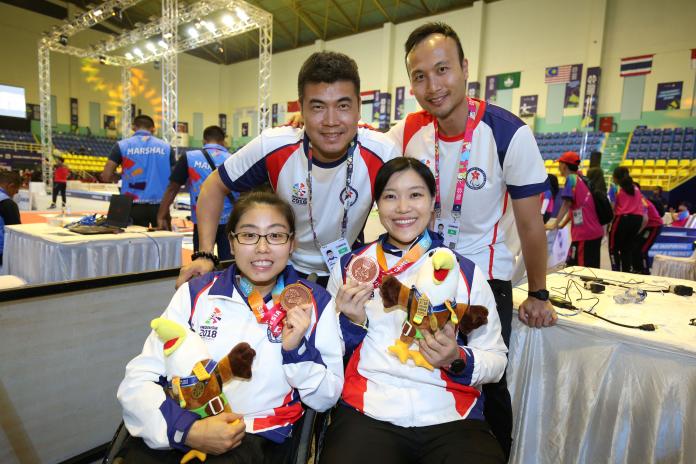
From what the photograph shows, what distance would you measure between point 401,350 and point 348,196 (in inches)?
30.0

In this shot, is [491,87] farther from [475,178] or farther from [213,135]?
[475,178]

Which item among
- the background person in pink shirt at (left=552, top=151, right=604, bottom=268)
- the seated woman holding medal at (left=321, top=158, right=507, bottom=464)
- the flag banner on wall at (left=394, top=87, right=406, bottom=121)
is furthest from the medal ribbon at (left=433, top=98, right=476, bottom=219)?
the flag banner on wall at (left=394, top=87, right=406, bottom=121)

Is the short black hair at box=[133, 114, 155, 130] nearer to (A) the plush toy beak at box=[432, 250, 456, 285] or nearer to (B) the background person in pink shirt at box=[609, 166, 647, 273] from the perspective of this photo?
(A) the plush toy beak at box=[432, 250, 456, 285]

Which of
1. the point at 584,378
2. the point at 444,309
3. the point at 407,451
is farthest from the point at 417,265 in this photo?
the point at 584,378

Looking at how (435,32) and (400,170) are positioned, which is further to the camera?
(435,32)

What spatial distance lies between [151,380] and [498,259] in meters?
1.42

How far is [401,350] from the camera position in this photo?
1.31 m

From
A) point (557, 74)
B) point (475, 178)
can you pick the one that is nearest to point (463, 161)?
point (475, 178)

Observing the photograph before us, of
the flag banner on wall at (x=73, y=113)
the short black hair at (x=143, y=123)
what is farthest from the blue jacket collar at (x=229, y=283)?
the flag banner on wall at (x=73, y=113)

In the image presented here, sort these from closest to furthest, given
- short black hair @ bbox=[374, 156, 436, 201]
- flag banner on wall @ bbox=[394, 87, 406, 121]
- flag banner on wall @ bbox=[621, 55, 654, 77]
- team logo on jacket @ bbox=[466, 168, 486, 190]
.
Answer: short black hair @ bbox=[374, 156, 436, 201] → team logo on jacket @ bbox=[466, 168, 486, 190] → flag banner on wall @ bbox=[621, 55, 654, 77] → flag banner on wall @ bbox=[394, 87, 406, 121]

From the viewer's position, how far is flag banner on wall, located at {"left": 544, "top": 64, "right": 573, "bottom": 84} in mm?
12835

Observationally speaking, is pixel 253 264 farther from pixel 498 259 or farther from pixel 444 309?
pixel 498 259

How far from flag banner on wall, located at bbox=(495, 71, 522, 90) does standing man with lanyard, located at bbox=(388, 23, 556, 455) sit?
1401 cm

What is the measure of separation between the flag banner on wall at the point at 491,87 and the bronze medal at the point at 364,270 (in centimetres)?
1458
